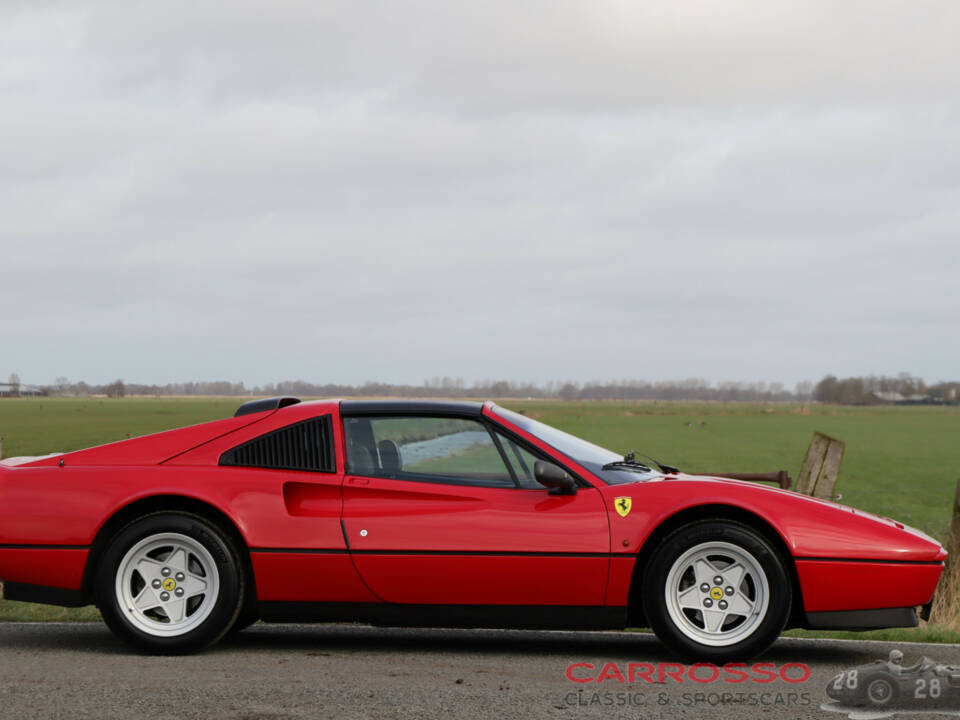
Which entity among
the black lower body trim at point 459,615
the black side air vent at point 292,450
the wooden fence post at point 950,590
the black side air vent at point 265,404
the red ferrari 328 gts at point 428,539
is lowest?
the wooden fence post at point 950,590

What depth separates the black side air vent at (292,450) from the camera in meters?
5.72

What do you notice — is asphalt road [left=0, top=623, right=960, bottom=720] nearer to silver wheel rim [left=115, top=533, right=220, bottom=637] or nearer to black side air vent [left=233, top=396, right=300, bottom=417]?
silver wheel rim [left=115, top=533, right=220, bottom=637]

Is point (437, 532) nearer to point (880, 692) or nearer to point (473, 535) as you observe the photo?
point (473, 535)

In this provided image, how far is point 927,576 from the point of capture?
5.38 meters

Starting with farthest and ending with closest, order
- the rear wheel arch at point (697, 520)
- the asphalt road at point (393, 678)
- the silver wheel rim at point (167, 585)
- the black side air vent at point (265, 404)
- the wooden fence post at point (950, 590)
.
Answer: the wooden fence post at point (950, 590), the black side air vent at point (265, 404), the silver wheel rim at point (167, 585), the rear wheel arch at point (697, 520), the asphalt road at point (393, 678)

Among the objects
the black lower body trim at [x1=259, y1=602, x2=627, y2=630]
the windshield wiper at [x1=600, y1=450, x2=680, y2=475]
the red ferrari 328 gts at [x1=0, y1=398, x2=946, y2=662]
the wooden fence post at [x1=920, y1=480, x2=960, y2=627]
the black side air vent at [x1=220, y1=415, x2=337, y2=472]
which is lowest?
the wooden fence post at [x1=920, y1=480, x2=960, y2=627]

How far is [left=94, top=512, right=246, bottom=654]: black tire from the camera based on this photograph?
5.48 metres

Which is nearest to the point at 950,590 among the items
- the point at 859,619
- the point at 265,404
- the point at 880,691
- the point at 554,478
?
the point at 859,619

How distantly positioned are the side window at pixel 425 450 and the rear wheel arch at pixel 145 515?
73 centimetres

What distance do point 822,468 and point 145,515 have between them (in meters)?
6.51

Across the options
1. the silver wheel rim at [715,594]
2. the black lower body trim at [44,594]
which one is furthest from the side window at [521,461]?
the black lower body trim at [44,594]

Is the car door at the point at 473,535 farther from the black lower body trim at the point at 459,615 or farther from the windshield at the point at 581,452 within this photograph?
the windshield at the point at 581,452

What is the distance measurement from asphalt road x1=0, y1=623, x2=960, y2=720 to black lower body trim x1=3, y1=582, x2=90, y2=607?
0.88 ft

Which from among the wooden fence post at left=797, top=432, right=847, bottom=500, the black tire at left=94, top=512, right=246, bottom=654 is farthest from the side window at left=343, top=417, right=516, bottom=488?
the wooden fence post at left=797, top=432, right=847, bottom=500
